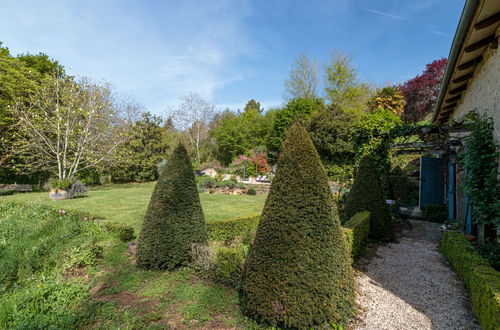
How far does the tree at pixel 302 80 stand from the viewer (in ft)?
81.4

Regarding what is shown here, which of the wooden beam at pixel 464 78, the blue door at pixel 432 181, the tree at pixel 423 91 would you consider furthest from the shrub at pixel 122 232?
the tree at pixel 423 91

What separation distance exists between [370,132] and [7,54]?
81.7 ft

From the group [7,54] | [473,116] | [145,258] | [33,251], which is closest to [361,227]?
[473,116]

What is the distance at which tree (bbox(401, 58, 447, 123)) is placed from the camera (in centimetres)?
2256

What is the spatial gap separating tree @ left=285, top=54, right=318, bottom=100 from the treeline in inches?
4.0

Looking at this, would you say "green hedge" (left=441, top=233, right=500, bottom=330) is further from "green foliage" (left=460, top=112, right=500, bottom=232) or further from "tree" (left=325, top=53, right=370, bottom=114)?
"tree" (left=325, top=53, right=370, bottom=114)

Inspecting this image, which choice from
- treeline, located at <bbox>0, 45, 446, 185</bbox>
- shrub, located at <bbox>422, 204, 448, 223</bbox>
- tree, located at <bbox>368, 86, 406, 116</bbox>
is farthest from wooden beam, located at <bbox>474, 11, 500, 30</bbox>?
tree, located at <bbox>368, 86, 406, 116</bbox>

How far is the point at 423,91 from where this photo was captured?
23.2 m

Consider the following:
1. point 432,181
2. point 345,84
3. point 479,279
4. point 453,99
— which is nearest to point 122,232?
point 479,279

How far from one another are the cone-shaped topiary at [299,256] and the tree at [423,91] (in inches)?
997

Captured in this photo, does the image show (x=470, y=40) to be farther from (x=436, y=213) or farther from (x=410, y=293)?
(x=436, y=213)

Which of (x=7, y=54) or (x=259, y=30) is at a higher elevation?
(x=7, y=54)

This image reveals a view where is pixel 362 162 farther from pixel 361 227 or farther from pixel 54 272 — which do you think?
pixel 54 272

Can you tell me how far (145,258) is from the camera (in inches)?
179
